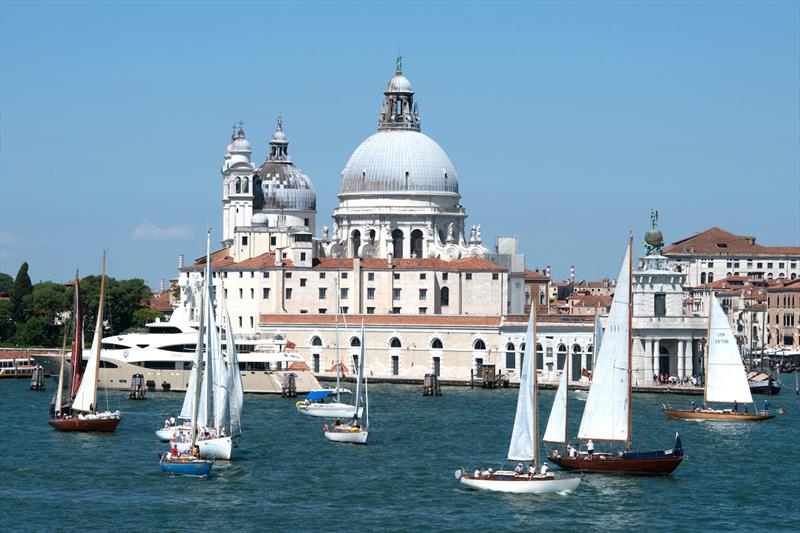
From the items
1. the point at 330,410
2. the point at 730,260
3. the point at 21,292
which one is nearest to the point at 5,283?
the point at 21,292

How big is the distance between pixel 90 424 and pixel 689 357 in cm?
3372

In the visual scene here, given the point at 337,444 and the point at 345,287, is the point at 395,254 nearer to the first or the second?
the point at 345,287

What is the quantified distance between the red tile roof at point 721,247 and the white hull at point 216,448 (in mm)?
108165

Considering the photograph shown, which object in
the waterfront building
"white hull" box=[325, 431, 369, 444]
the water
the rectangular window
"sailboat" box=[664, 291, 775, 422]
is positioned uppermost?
the waterfront building

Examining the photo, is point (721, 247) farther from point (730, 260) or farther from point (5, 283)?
point (5, 283)

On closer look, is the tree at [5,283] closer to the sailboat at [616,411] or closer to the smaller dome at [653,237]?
the smaller dome at [653,237]

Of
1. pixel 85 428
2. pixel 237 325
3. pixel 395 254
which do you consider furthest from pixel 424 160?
pixel 85 428

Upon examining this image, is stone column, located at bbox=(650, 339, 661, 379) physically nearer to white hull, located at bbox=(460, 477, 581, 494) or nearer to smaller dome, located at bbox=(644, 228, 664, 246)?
smaller dome, located at bbox=(644, 228, 664, 246)

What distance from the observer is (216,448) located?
53625 mm

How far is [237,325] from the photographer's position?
99562mm

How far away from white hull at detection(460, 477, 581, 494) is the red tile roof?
369 feet

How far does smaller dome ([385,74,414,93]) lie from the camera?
10856 cm

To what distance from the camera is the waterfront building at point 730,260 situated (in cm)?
15862

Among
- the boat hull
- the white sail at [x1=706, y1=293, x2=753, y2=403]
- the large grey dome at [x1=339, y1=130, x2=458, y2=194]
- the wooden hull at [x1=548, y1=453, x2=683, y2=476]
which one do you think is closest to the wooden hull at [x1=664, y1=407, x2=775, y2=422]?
the white sail at [x1=706, y1=293, x2=753, y2=403]
